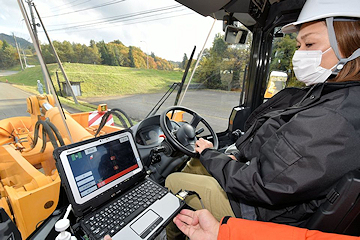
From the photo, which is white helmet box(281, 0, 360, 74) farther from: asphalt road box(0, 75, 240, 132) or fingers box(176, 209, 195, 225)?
asphalt road box(0, 75, 240, 132)

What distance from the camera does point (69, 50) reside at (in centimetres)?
Answer: 122

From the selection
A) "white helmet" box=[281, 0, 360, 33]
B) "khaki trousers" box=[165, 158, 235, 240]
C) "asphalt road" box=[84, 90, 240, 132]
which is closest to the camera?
"white helmet" box=[281, 0, 360, 33]

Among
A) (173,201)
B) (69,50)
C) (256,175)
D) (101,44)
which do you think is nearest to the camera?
(256,175)

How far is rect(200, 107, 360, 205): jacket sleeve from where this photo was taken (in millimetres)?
592

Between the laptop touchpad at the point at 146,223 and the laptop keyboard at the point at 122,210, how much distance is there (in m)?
0.03

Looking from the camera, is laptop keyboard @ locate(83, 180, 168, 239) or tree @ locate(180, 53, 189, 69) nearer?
laptop keyboard @ locate(83, 180, 168, 239)

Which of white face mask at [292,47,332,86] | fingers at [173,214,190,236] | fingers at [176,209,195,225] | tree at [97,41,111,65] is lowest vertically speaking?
fingers at [173,214,190,236]

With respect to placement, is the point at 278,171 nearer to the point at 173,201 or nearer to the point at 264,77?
the point at 173,201

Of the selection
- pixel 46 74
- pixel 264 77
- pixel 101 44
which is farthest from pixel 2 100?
pixel 264 77

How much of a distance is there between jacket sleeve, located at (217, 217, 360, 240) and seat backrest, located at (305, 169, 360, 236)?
0.09 m

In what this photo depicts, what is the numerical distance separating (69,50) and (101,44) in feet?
0.73

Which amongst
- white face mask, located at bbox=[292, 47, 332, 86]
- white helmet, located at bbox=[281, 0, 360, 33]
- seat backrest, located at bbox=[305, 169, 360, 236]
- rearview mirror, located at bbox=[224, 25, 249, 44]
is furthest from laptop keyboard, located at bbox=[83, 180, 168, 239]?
rearview mirror, located at bbox=[224, 25, 249, 44]

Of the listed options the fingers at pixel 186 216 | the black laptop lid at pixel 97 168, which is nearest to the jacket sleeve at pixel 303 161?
the fingers at pixel 186 216

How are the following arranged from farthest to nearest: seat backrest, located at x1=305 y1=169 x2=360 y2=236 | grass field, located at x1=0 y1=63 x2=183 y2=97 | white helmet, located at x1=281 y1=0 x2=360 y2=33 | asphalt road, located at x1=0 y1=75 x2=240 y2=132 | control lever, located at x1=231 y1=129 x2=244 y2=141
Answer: control lever, located at x1=231 y1=129 x2=244 y2=141
asphalt road, located at x1=0 y1=75 x2=240 y2=132
grass field, located at x1=0 y1=63 x2=183 y2=97
white helmet, located at x1=281 y1=0 x2=360 y2=33
seat backrest, located at x1=305 y1=169 x2=360 y2=236
